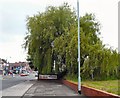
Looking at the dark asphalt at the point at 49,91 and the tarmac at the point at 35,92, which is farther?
the dark asphalt at the point at 49,91

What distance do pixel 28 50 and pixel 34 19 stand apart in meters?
5.28

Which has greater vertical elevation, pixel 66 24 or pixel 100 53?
pixel 66 24

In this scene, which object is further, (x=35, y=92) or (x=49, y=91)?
(x=49, y=91)

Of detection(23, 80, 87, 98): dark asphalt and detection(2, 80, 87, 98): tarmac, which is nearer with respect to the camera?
detection(2, 80, 87, 98): tarmac

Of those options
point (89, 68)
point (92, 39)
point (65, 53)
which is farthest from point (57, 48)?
point (89, 68)

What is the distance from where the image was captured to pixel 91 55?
40688 mm

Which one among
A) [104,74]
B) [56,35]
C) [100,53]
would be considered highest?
[56,35]

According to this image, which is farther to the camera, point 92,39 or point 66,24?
point 66,24

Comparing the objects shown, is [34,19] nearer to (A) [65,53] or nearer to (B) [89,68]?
(A) [65,53]

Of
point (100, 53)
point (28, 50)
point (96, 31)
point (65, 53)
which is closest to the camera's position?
point (100, 53)

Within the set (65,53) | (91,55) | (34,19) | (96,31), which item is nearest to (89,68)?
(91,55)

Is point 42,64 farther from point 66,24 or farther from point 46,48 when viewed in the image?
point 66,24

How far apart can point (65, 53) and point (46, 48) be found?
783 centimetres

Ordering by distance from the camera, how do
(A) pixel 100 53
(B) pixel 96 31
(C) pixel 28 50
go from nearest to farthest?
1. (A) pixel 100 53
2. (B) pixel 96 31
3. (C) pixel 28 50
